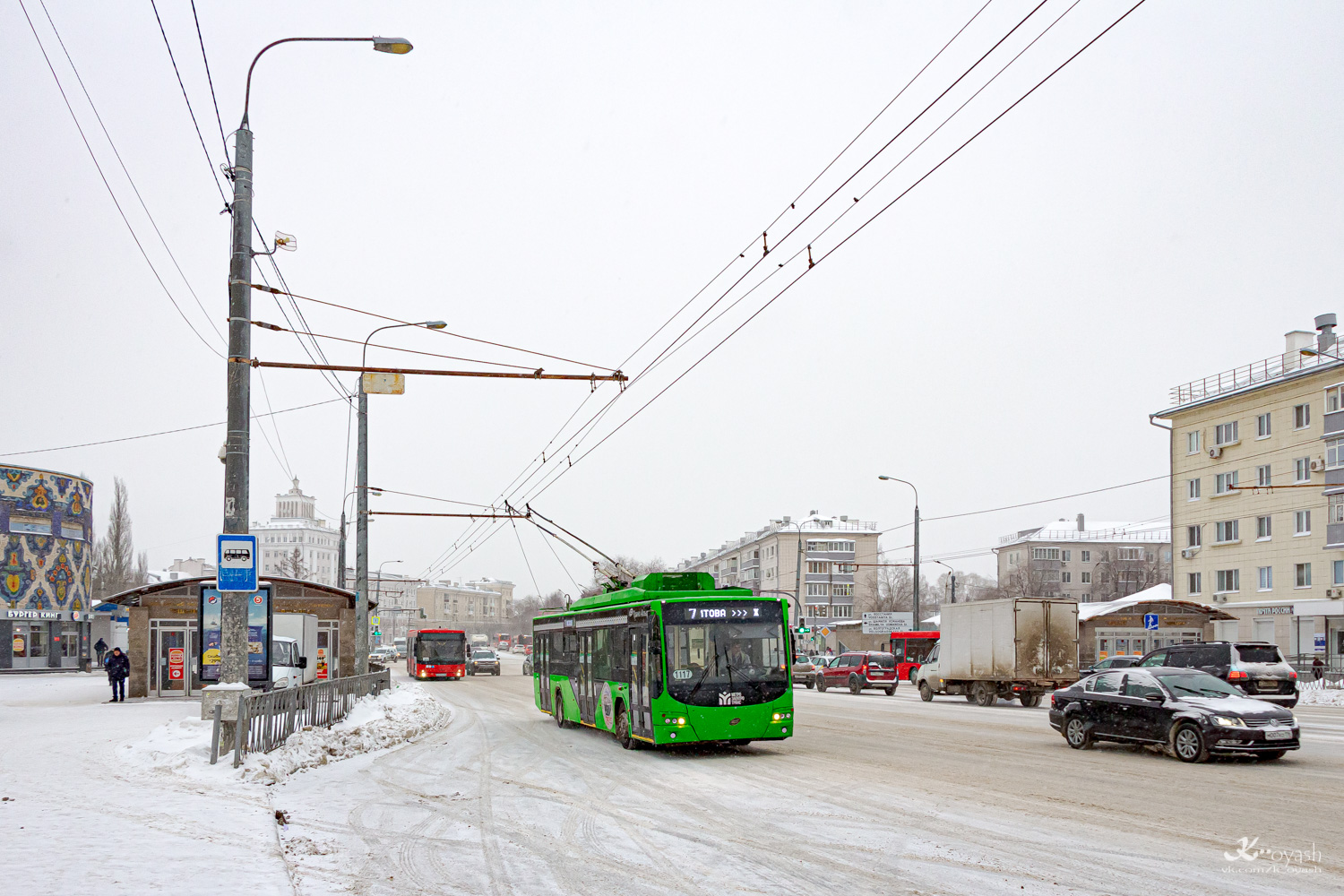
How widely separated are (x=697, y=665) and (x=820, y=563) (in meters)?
98.3

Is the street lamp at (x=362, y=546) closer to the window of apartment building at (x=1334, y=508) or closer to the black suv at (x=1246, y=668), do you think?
the black suv at (x=1246, y=668)

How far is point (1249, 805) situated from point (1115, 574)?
102012 millimetres

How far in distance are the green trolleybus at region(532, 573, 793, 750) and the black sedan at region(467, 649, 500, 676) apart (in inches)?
1786

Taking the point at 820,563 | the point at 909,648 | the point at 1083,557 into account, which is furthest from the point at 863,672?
the point at 1083,557

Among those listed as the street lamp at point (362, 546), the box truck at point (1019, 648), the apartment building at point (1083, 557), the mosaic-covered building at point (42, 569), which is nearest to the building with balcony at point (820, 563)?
the apartment building at point (1083, 557)

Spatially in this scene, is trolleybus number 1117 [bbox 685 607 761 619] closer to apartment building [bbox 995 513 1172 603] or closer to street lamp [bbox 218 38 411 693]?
street lamp [bbox 218 38 411 693]

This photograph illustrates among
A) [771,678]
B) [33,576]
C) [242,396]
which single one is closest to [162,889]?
[242,396]

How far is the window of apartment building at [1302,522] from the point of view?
47031 millimetres

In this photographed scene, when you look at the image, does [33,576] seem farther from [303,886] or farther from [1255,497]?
[1255,497]

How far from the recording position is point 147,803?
10.6m

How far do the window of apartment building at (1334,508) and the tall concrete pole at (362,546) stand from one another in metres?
38.7

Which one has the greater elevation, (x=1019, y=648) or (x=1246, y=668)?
(x=1246, y=668)

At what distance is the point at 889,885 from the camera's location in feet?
25.1

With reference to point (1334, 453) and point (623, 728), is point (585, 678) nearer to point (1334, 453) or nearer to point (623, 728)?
point (623, 728)
